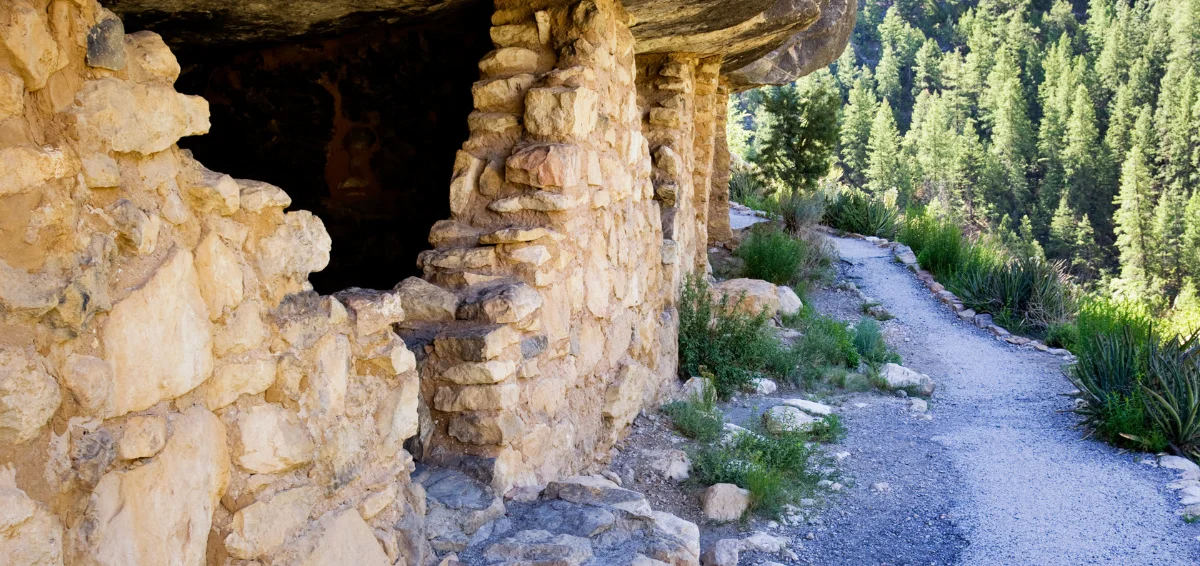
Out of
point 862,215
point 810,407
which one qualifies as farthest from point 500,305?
point 862,215

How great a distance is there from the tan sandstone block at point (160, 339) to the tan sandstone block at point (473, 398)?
3.81ft

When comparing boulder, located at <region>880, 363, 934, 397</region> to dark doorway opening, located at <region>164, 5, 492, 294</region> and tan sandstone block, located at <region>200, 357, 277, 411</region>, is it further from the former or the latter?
tan sandstone block, located at <region>200, 357, 277, 411</region>

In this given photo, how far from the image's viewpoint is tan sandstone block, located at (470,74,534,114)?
340 cm

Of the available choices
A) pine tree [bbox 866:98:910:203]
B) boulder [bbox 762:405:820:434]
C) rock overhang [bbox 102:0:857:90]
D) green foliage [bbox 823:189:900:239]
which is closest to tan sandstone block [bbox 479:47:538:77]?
rock overhang [bbox 102:0:857:90]

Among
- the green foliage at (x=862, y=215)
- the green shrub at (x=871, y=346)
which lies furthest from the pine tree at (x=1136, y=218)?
the green shrub at (x=871, y=346)

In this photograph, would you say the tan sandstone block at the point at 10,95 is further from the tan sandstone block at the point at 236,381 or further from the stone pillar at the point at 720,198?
the stone pillar at the point at 720,198

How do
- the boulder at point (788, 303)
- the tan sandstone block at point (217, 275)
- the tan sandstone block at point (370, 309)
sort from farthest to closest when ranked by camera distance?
the boulder at point (788, 303), the tan sandstone block at point (370, 309), the tan sandstone block at point (217, 275)

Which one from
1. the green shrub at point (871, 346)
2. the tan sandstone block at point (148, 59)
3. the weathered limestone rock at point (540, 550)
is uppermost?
the tan sandstone block at point (148, 59)

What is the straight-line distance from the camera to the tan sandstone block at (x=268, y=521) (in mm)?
1811

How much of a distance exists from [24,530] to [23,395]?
0.65ft

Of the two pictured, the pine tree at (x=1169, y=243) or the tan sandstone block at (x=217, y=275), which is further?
the pine tree at (x=1169, y=243)

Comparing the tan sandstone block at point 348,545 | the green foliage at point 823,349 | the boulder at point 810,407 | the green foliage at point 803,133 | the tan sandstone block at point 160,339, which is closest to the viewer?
the tan sandstone block at point 160,339

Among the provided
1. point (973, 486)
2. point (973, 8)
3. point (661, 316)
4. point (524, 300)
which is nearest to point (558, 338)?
point (524, 300)

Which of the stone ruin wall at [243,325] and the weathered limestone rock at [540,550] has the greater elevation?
the stone ruin wall at [243,325]
